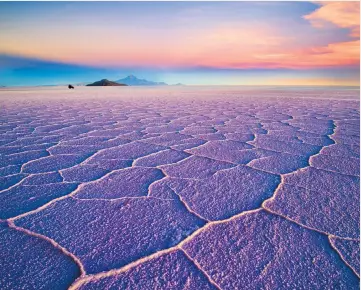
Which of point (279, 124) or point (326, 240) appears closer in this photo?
point (326, 240)

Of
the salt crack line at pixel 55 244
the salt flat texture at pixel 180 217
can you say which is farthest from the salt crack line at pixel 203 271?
the salt crack line at pixel 55 244

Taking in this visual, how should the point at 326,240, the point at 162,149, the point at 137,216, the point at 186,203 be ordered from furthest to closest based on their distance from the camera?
the point at 162,149 < the point at 186,203 < the point at 137,216 < the point at 326,240

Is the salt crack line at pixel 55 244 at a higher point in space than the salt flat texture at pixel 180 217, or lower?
higher

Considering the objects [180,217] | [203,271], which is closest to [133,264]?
[203,271]

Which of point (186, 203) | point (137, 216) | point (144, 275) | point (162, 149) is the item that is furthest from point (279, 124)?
Result: point (144, 275)

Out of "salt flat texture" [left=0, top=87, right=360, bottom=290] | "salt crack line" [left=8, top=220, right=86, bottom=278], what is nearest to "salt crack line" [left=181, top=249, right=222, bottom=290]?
"salt flat texture" [left=0, top=87, right=360, bottom=290]

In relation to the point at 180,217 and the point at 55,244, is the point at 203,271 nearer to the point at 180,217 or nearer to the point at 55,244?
the point at 180,217

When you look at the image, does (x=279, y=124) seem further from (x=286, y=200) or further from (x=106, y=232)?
(x=106, y=232)

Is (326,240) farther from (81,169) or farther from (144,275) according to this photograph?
(81,169)

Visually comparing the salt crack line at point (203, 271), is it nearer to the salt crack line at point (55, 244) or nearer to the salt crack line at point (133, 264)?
the salt crack line at point (133, 264)

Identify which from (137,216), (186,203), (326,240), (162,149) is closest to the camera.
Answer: (326,240)
